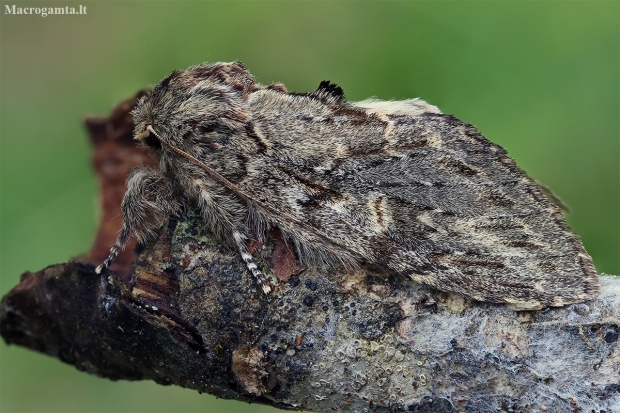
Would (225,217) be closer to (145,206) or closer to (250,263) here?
(250,263)

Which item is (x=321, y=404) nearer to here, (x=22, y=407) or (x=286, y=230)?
(x=286, y=230)

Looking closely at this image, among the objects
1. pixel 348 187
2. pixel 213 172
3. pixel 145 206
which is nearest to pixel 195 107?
pixel 213 172

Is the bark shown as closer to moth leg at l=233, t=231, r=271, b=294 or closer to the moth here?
moth leg at l=233, t=231, r=271, b=294

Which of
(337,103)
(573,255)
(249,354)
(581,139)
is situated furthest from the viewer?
(581,139)

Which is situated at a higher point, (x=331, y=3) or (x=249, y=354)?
(x=331, y=3)

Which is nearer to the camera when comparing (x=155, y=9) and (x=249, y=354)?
(x=249, y=354)

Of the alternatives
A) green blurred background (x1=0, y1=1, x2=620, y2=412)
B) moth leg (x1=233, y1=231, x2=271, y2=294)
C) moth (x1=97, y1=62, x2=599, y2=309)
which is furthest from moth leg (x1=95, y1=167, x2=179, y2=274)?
green blurred background (x1=0, y1=1, x2=620, y2=412)

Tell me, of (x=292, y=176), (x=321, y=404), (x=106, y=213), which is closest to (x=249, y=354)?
(x=321, y=404)

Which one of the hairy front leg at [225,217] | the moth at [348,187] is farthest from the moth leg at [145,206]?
the hairy front leg at [225,217]
